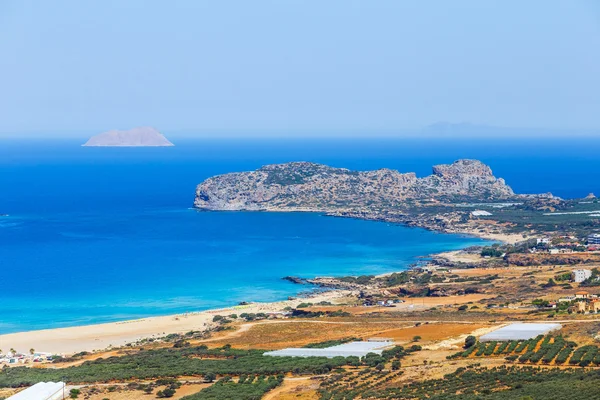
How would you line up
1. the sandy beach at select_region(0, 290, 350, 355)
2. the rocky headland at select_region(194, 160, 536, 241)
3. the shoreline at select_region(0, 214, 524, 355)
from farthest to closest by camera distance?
the rocky headland at select_region(194, 160, 536, 241), the shoreline at select_region(0, 214, 524, 355), the sandy beach at select_region(0, 290, 350, 355)

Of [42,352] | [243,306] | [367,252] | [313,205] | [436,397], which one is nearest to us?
[436,397]

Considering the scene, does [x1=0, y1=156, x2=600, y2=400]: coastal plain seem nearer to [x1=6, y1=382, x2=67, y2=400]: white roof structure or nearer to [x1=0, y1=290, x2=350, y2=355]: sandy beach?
[x1=0, y1=290, x2=350, y2=355]: sandy beach

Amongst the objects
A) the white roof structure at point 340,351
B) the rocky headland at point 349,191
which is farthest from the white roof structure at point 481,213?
the white roof structure at point 340,351

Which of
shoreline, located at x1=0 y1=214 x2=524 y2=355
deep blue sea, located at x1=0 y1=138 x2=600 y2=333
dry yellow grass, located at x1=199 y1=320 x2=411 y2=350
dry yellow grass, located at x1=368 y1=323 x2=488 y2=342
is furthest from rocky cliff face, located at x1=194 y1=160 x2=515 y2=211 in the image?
dry yellow grass, located at x1=368 y1=323 x2=488 y2=342

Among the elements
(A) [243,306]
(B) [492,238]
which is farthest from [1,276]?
(B) [492,238]

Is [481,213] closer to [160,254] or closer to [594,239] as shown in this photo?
[594,239]

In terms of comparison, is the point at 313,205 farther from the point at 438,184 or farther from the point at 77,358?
the point at 77,358

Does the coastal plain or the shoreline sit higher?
the coastal plain
